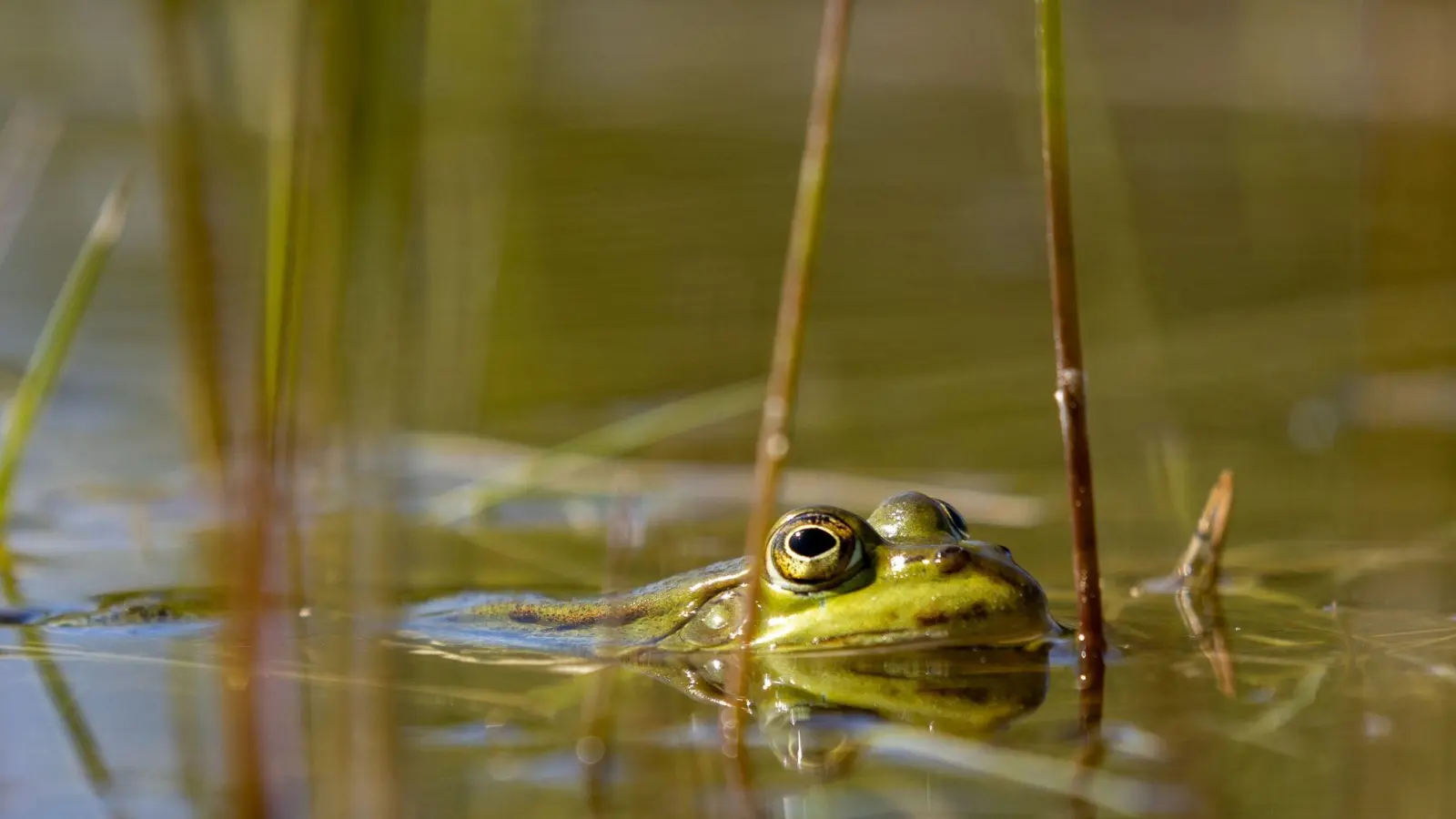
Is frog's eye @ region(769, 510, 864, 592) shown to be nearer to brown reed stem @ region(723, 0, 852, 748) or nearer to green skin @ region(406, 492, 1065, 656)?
green skin @ region(406, 492, 1065, 656)

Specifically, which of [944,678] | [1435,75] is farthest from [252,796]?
[1435,75]

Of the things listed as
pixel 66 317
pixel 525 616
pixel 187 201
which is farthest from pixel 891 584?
pixel 66 317

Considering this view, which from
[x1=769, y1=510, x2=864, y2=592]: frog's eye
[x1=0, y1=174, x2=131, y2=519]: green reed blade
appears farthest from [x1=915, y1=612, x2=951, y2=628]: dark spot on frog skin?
[x1=0, y1=174, x2=131, y2=519]: green reed blade

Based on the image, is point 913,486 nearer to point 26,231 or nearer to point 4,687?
point 4,687

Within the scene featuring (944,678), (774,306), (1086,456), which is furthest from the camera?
(774,306)

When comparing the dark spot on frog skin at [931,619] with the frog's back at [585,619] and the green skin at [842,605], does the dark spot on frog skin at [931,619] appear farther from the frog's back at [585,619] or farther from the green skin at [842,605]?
the frog's back at [585,619]

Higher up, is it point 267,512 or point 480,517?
point 267,512

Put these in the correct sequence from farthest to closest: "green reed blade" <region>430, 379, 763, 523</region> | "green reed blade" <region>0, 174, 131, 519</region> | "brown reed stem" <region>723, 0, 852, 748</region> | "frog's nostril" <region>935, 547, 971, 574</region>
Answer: "green reed blade" <region>430, 379, 763, 523</region>, "green reed blade" <region>0, 174, 131, 519</region>, "frog's nostril" <region>935, 547, 971, 574</region>, "brown reed stem" <region>723, 0, 852, 748</region>
